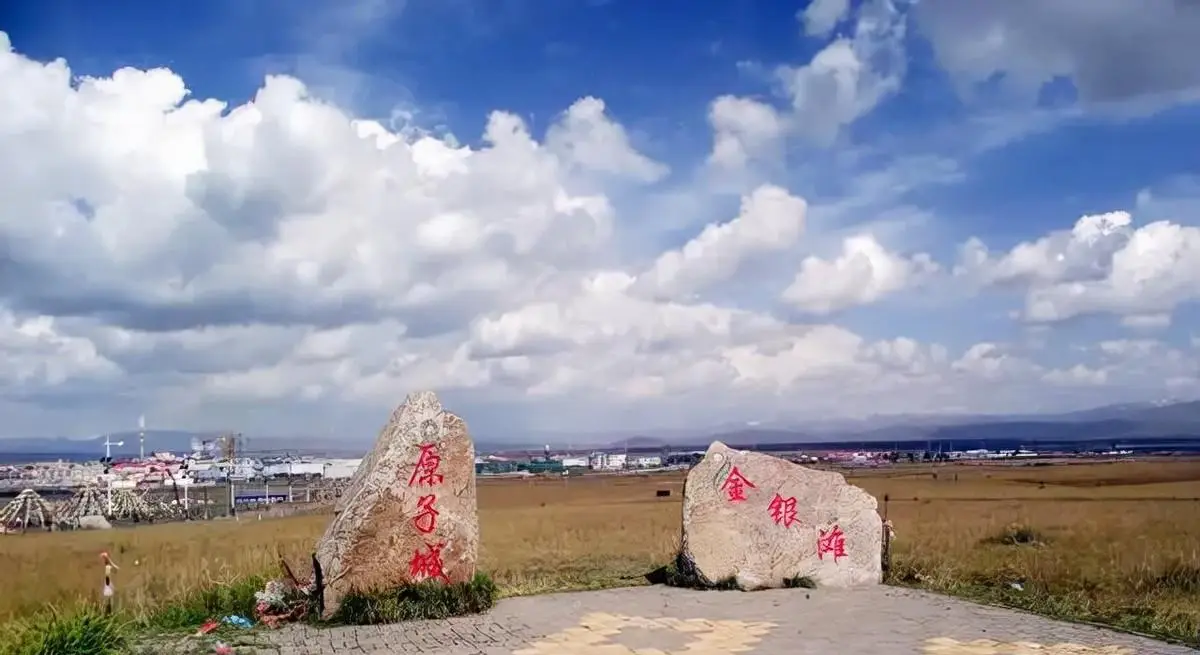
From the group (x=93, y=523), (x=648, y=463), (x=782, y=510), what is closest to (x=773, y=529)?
(x=782, y=510)

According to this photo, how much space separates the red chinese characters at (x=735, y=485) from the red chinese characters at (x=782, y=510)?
378 mm

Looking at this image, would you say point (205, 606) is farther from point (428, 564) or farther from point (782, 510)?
point (782, 510)

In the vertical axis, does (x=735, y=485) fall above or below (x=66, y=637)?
above

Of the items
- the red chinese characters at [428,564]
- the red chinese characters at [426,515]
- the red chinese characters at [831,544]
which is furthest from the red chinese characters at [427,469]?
the red chinese characters at [831,544]

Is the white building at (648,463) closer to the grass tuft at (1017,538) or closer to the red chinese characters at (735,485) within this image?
the grass tuft at (1017,538)

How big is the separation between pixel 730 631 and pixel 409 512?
3919 millimetres

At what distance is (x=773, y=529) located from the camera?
1325cm

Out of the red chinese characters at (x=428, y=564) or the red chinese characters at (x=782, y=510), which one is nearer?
the red chinese characters at (x=428, y=564)

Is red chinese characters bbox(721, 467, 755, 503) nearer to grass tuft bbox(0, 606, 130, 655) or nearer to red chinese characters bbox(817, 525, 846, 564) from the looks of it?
red chinese characters bbox(817, 525, 846, 564)

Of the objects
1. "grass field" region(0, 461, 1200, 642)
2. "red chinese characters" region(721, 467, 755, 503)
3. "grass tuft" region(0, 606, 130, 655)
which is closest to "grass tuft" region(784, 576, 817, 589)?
"red chinese characters" region(721, 467, 755, 503)

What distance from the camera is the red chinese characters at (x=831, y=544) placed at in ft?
43.2

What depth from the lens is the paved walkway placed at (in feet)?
Result: 31.1

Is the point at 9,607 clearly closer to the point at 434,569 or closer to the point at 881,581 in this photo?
the point at 434,569

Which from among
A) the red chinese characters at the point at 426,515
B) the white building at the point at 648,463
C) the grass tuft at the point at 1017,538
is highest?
the red chinese characters at the point at 426,515
